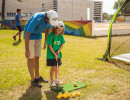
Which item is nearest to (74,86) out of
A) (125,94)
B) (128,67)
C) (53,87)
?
(53,87)

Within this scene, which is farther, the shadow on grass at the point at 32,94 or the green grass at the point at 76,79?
the green grass at the point at 76,79

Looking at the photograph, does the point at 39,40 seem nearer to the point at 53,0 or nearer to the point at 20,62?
the point at 20,62

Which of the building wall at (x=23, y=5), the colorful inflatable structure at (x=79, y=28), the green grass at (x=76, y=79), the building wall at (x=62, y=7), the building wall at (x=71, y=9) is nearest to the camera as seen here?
the green grass at (x=76, y=79)

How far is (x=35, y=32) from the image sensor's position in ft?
10.9

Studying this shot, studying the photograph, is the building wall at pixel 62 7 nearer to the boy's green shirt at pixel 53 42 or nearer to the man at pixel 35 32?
the man at pixel 35 32

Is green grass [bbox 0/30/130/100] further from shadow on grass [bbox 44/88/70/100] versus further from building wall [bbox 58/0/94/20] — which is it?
building wall [bbox 58/0/94/20]

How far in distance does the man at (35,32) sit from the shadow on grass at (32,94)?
11 cm

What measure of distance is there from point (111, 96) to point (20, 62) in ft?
10.9

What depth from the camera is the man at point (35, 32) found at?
3074 millimetres

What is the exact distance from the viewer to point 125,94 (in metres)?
3.23

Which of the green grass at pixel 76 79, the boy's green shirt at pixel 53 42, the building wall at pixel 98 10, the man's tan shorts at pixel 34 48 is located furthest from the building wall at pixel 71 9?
the boy's green shirt at pixel 53 42

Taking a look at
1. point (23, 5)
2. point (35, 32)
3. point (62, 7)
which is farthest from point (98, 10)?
point (35, 32)

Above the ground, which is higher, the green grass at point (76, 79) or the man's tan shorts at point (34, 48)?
the man's tan shorts at point (34, 48)

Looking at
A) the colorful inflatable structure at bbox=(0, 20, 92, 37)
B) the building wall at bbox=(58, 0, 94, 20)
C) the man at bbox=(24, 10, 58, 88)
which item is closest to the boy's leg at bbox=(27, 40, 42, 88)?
the man at bbox=(24, 10, 58, 88)
